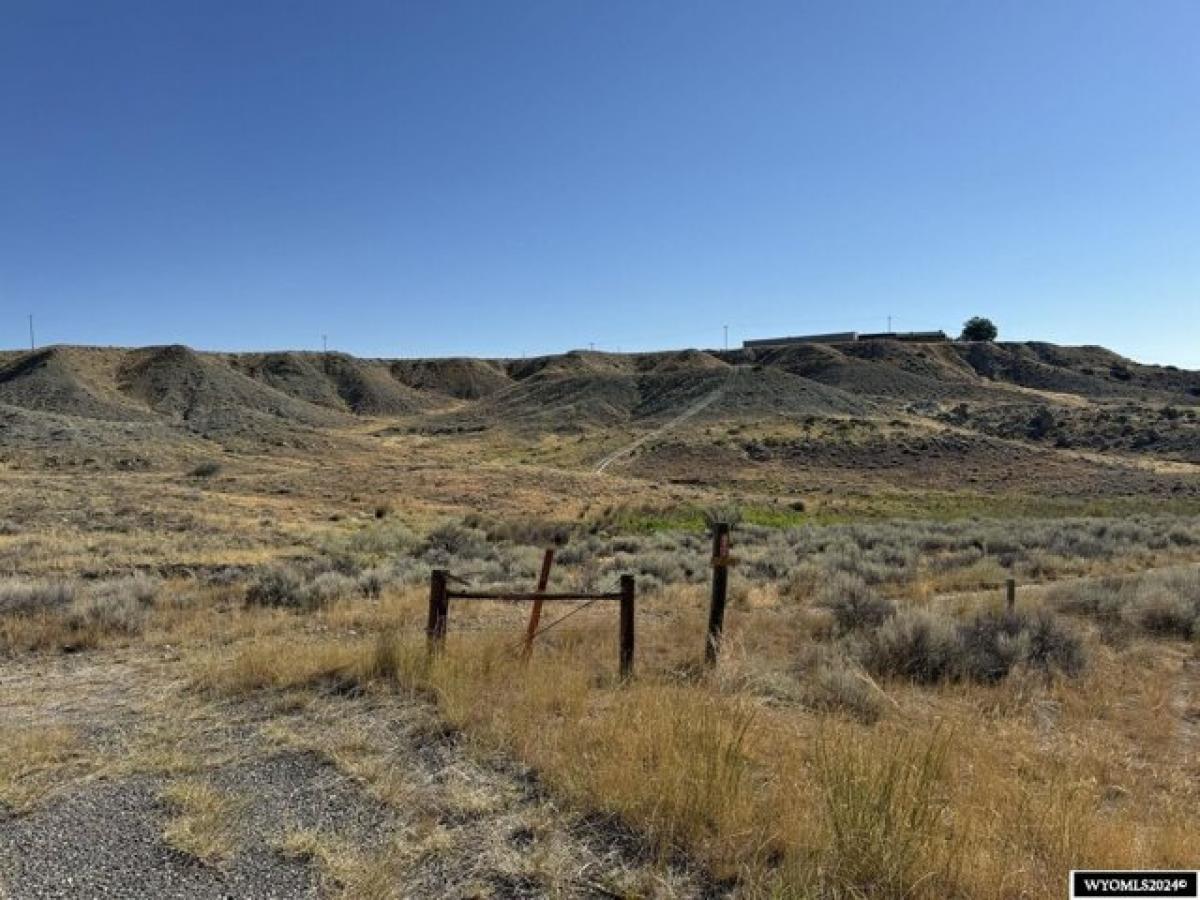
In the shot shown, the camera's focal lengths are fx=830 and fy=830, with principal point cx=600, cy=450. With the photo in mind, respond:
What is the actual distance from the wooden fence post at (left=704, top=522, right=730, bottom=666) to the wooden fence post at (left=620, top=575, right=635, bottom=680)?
900 millimetres

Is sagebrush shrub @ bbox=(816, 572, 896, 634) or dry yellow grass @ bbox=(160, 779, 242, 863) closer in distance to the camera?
dry yellow grass @ bbox=(160, 779, 242, 863)

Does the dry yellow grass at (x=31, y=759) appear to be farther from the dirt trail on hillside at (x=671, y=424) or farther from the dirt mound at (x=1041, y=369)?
the dirt mound at (x=1041, y=369)

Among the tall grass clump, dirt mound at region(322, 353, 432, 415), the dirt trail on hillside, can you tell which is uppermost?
dirt mound at region(322, 353, 432, 415)

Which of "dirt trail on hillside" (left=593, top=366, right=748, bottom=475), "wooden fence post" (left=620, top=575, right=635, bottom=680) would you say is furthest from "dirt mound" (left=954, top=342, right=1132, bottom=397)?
"wooden fence post" (left=620, top=575, right=635, bottom=680)

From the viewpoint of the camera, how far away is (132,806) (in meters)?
5.00

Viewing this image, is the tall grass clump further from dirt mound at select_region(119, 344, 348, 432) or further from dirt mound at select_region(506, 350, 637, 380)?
dirt mound at select_region(506, 350, 637, 380)

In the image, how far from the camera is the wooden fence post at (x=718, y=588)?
7988mm

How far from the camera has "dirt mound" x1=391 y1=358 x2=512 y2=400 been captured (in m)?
133

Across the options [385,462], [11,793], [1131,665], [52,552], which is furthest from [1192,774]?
[385,462]

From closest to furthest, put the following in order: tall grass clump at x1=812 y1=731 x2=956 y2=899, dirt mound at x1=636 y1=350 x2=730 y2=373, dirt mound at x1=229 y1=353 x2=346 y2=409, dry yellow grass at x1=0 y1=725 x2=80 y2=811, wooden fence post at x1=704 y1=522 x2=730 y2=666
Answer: tall grass clump at x1=812 y1=731 x2=956 y2=899 < dry yellow grass at x1=0 y1=725 x2=80 y2=811 < wooden fence post at x1=704 y1=522 x2=730 y2=666 < dirt mound at x1=229 y1=353 x2=346 y2=409 < dirt mound at x1=636 y1=350 x2=730 y2=373

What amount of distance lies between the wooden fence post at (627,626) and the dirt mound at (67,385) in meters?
82.2

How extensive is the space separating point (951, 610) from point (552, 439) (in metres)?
66.5

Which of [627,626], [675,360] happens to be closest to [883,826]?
[627,626]

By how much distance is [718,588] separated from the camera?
27.1 feet
